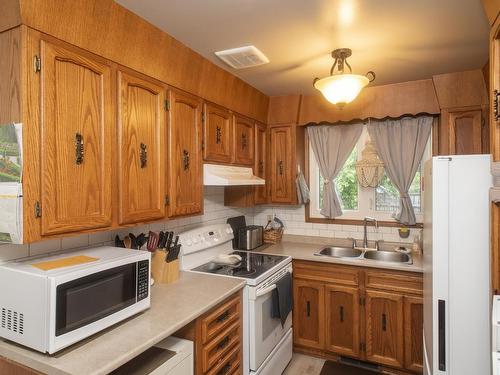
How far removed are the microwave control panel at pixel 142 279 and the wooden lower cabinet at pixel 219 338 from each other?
1.04 feet

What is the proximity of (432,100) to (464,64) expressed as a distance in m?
0.40

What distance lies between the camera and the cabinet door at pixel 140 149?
171cm

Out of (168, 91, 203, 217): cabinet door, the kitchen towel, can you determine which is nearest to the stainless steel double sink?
the kitchen towel

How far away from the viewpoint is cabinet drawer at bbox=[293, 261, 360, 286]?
2.72 metres

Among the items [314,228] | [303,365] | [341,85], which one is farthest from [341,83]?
[303,365]

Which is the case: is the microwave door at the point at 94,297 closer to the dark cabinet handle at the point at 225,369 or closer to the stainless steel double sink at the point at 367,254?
the dark cabinet handle at the point at 225,369

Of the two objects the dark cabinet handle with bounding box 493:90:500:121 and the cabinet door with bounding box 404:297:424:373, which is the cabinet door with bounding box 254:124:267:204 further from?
the dark cabinet handle with bounding box 493:90:500:121

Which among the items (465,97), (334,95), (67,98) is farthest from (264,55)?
(465,97)

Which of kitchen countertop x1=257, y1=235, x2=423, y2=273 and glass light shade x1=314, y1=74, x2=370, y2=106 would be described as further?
kitchen countertop x1=257, y1=235, x2=423, y2=273

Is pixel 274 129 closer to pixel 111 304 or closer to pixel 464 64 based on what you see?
pixel 464 64

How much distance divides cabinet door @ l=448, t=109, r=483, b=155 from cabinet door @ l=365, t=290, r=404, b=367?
4.28 feet

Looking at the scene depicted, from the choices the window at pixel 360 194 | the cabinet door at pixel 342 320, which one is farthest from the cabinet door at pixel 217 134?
the cabinet door at pixel 342 320

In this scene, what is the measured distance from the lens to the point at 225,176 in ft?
8.27

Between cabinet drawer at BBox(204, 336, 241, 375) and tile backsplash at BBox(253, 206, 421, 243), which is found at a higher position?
tile backsplash at BBox(253, 206, 421, 243)
